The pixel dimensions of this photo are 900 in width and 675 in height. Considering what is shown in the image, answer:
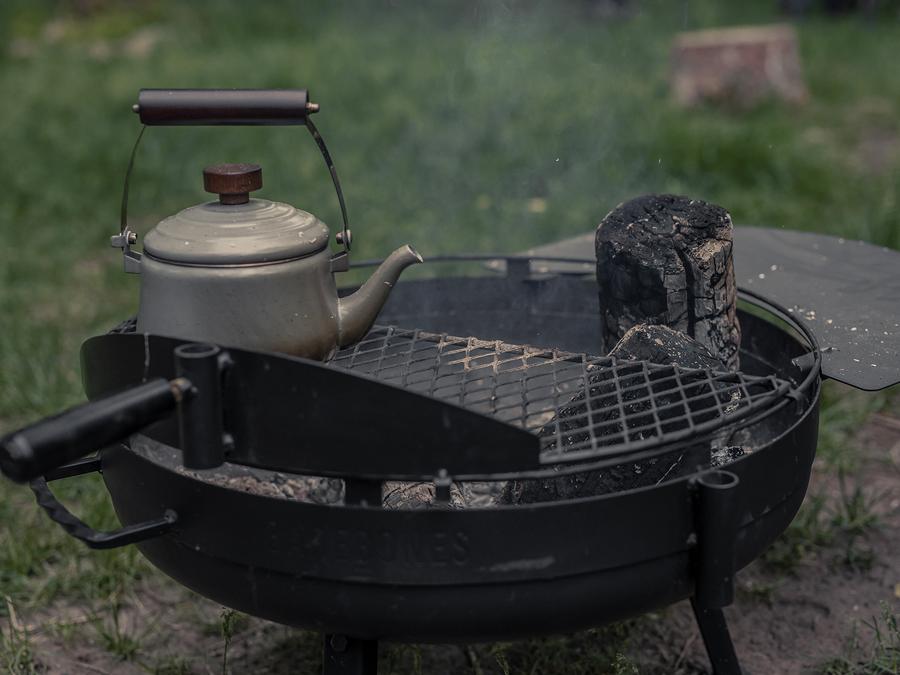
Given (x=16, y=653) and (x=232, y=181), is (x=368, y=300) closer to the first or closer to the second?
(x=232, y=181)

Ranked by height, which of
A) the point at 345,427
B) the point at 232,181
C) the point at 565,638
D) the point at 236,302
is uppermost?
the point at 232,181

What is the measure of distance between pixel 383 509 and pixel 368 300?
0.45 metres

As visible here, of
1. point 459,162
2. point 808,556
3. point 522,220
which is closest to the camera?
point 808,556

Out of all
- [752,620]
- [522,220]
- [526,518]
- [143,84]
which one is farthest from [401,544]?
[143,84]

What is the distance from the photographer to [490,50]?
7.11 metres

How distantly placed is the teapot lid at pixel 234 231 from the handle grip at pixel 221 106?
85 millimetres

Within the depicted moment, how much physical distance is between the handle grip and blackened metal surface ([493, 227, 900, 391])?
32.0 inches

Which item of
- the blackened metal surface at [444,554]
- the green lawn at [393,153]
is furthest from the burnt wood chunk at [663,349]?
the green lawn at [393,153]

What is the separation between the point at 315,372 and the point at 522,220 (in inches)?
121

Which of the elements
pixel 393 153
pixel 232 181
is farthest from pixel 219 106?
pixel 393 153

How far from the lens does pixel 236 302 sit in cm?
Result: 142

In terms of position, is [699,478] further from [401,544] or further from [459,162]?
[459,162]

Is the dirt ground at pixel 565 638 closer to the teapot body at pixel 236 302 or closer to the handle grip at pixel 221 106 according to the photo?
the teapot body at pixel 236 302

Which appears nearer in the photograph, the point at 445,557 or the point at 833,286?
the point at 445,557
